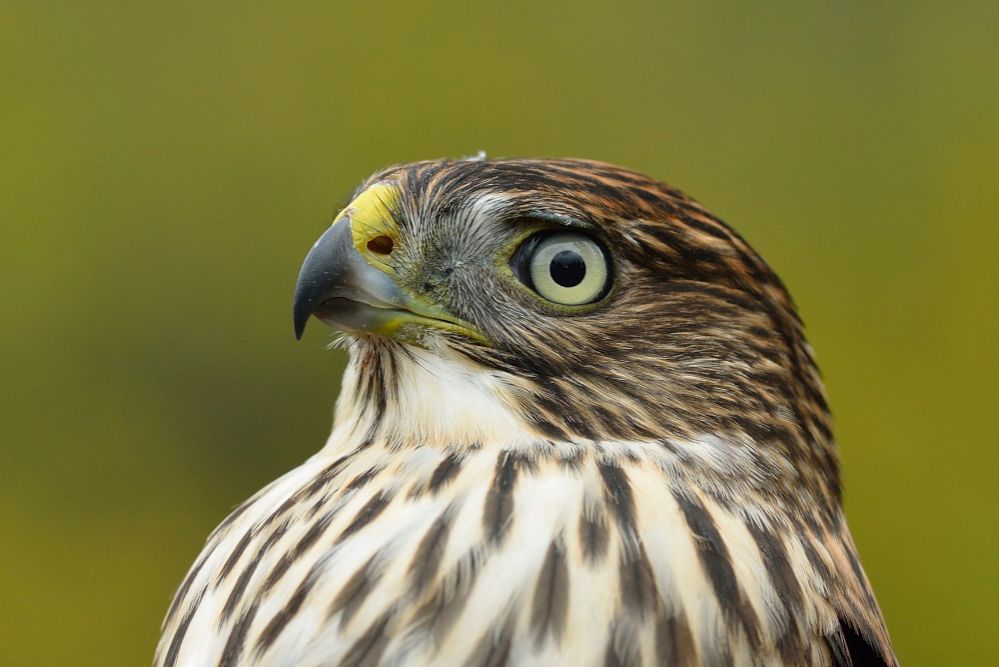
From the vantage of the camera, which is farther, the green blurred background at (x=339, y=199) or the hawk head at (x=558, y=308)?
the green blurred background at (x=339, y=199)

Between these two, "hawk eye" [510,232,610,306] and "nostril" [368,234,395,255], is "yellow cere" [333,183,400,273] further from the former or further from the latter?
"hawk eye" [510,232,610,306]

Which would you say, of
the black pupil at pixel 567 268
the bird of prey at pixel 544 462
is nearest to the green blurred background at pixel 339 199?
the bird of prey at pixel 544 462

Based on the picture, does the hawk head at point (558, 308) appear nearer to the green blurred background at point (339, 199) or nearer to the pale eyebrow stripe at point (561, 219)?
the pale eyebrow stripe at point (561, 219)

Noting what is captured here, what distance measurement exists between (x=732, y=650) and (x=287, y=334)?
2.64m

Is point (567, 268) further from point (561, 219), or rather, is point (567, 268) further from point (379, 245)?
point (379, 245)

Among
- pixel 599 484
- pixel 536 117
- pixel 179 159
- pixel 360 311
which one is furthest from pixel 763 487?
pixel 179 159

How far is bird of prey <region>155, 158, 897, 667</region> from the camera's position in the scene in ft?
4.29

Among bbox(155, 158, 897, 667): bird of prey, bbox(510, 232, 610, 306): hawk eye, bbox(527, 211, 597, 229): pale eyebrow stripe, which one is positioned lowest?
bbox(155, 158, 897, 667): bird of prey

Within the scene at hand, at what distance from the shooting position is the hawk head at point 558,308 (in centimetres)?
150

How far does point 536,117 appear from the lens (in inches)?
154

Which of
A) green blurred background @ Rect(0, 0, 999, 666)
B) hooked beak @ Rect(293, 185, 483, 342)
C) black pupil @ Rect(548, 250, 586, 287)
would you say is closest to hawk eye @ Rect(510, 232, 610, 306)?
black pupil @ Rect(548, 250, 586, 287)

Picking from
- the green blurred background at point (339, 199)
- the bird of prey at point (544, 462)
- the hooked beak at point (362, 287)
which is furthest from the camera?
the green blurred background at point (339, 199)

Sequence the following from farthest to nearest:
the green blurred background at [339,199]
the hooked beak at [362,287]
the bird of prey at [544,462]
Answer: the green blurred background at [339,199]
the hooked beak at [362,287]
the bird of prey at [544,462]

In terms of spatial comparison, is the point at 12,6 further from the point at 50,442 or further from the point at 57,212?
the point at 50,442
